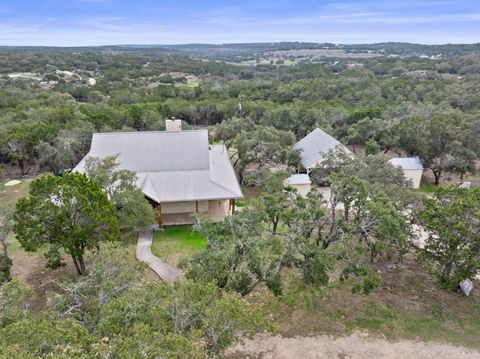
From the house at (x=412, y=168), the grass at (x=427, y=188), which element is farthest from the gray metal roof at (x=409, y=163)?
the grass at (x=427, y=188)

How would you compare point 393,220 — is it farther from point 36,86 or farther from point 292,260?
point 36,86

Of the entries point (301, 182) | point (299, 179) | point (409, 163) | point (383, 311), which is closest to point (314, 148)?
point (299, 179)

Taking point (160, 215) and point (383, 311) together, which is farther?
point (160, 215)

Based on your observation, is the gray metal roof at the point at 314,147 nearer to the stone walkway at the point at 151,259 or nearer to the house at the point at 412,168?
the house at the point at 412,168

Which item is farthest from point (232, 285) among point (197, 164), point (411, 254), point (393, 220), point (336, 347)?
point (197, 164)

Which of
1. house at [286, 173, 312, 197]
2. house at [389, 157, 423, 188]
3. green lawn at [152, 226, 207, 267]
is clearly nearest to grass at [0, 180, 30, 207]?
green lawn at [152, 226, 207, 267]

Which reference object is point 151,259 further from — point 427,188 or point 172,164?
point 427,188
